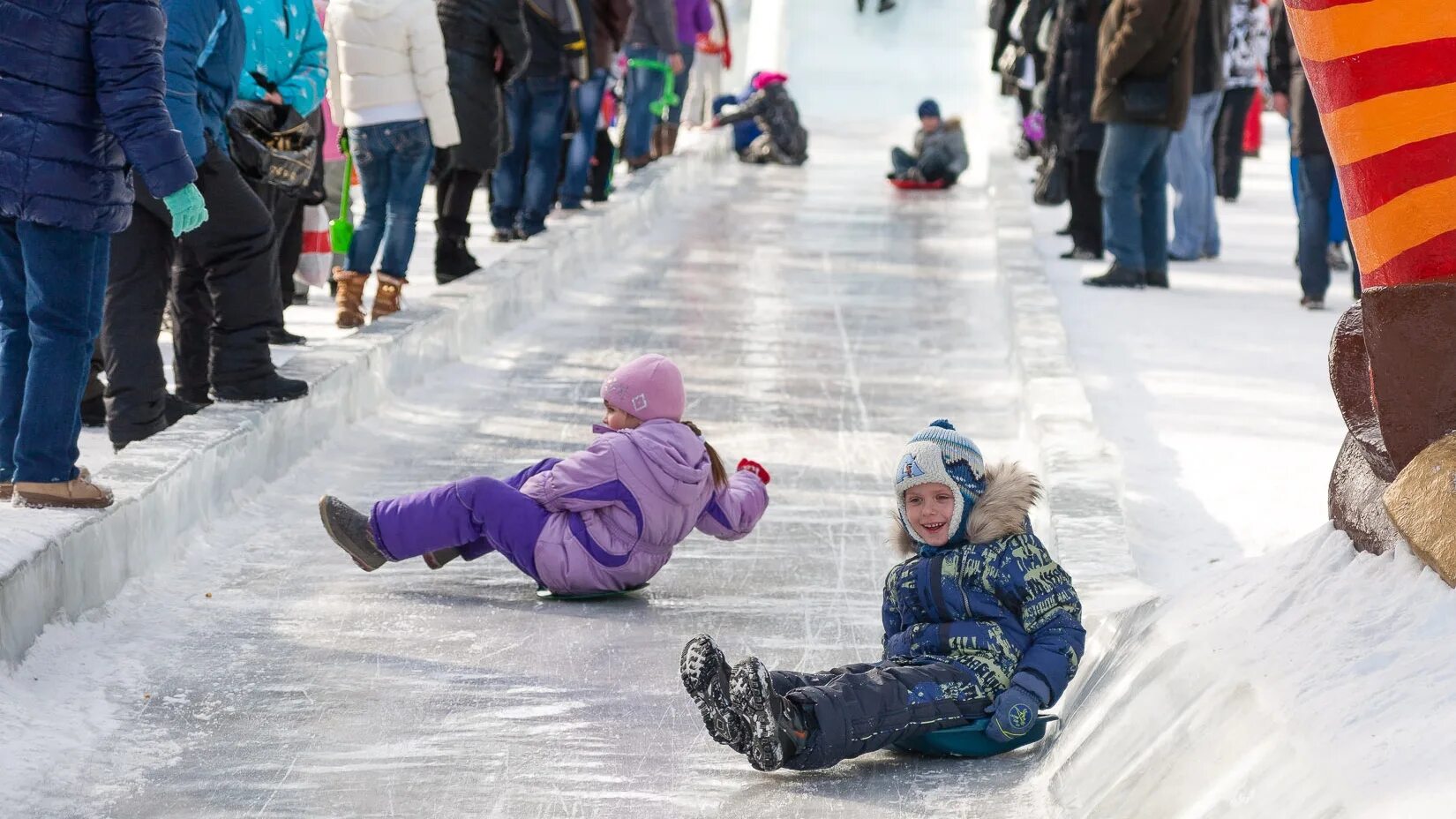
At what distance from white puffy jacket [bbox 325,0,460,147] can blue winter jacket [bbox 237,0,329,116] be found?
1.34m

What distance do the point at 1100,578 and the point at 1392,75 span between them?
4.61 ft

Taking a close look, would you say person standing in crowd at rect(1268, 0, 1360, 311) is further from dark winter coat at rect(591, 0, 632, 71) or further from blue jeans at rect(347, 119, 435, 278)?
dark winter coat at rect(591, 0, 632, 71)

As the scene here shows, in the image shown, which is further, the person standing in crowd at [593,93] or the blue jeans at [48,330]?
the person standing in crowd at [593,93]

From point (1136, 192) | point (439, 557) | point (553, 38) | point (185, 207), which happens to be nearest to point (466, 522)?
point (439, 557)

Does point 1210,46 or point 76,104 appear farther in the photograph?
point 1210,46

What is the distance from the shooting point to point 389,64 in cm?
814

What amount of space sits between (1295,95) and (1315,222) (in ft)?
2.03

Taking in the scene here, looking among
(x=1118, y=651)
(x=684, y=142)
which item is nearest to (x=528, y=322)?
(x=1118, y=651)

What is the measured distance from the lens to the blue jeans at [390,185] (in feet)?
26.9

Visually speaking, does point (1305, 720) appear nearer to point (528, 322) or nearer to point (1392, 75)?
point (1392, 75)

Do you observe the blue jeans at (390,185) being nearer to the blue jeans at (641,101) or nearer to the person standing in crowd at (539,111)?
the person standing in crowd at (539,111)

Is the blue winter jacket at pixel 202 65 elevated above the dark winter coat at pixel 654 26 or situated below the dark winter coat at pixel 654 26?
below

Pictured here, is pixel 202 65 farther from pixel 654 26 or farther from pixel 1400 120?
pixel 654 26

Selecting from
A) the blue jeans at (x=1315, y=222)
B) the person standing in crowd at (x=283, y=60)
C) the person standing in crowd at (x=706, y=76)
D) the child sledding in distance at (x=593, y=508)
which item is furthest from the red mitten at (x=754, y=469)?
the person standing in crowd at (x=706, y=76)
